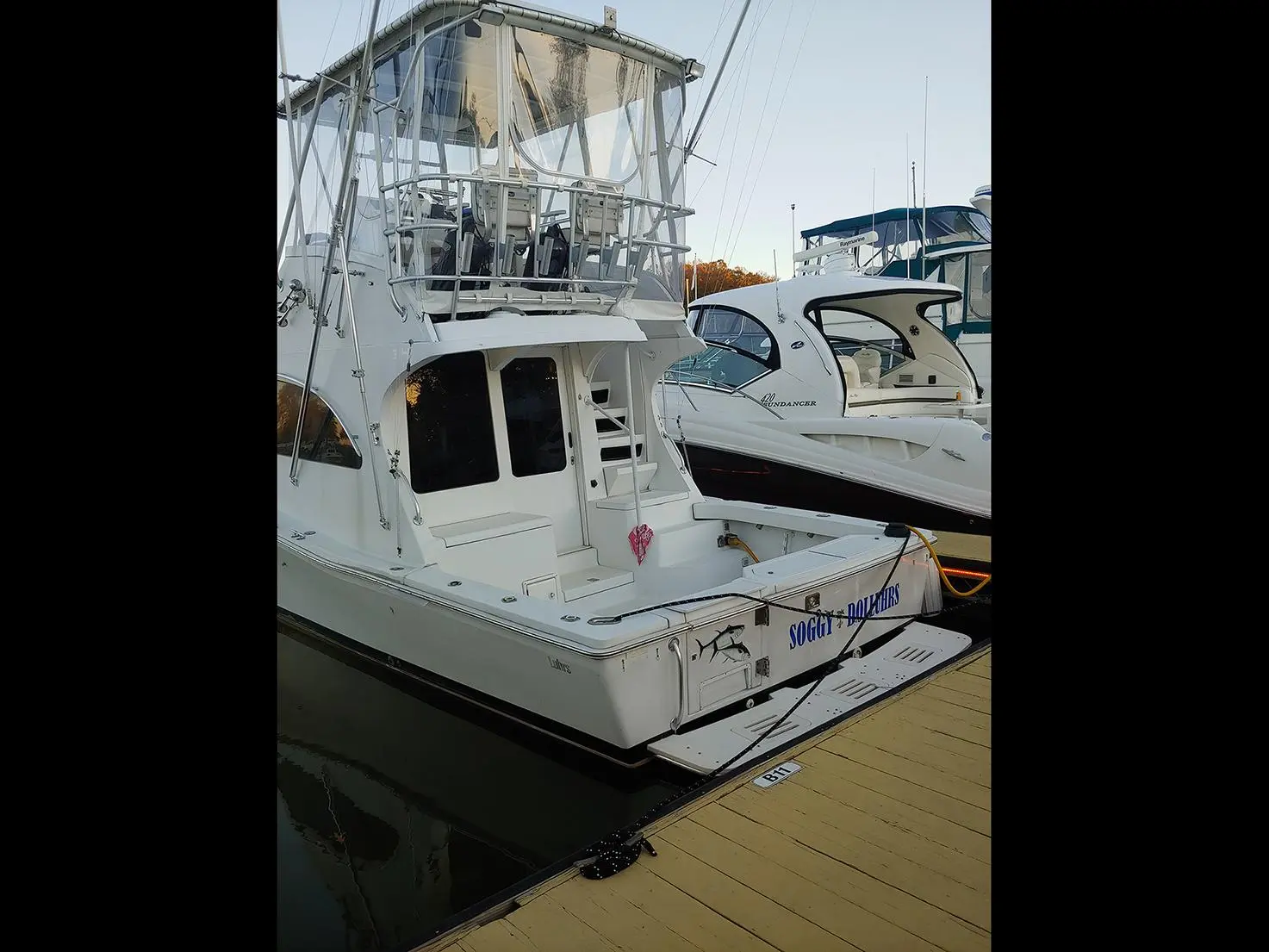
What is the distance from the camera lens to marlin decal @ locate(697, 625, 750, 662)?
427 centimetres

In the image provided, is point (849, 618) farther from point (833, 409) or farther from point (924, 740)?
point (833, 409)

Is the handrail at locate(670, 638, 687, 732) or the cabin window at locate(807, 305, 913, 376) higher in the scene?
the cabin window at locate(807, 305, 913, 376)

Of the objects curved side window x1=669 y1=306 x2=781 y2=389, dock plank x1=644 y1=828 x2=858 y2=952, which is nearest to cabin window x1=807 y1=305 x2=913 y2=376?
curved side window x1=669 y1=306 x2=781 y2=389

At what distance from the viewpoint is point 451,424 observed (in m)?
5.74

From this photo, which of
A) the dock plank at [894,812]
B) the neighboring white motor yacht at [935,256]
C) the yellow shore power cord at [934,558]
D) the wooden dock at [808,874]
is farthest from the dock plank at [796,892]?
the neighboring white motor yacht at [935,256]

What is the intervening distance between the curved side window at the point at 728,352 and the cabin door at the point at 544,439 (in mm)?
3491

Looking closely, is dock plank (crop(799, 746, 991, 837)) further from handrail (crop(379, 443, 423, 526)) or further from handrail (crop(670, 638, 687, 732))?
handrail (crop(379, 443, 423, 526))

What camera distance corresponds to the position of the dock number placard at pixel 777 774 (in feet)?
10.7

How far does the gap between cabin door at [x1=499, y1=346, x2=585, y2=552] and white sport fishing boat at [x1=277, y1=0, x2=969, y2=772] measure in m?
0.02

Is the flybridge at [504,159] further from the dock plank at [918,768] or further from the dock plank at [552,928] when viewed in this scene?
the dock plank at [552,928]
